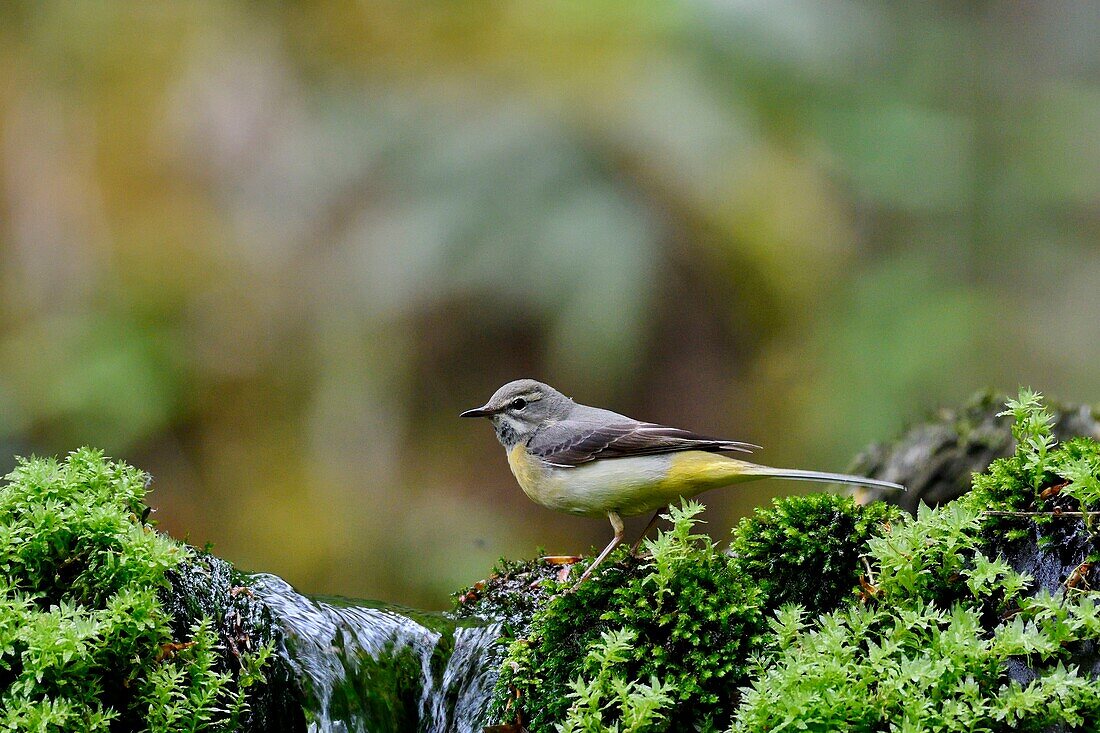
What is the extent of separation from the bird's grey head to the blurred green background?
4107mm

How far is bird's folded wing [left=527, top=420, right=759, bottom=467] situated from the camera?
445 cm

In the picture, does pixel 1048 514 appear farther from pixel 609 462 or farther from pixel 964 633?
pixel 609 462

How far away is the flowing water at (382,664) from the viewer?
375cm

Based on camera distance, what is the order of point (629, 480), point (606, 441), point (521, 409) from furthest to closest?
point (521, 409) → point (606, 441) → point (629, 480)

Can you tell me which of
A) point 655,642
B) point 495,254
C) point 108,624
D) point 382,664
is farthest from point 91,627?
point 495,254

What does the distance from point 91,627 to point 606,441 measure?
7.49 ft

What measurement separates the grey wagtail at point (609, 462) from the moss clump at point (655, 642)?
2.44 ft

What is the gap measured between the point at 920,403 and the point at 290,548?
5.34m

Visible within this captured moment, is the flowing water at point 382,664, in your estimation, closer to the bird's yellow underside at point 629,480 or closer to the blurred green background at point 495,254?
the bird's yellow underside at point 629,480

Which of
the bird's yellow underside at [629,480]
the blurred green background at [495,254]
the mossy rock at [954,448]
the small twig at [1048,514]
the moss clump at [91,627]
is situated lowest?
the moss clump at [91,627]

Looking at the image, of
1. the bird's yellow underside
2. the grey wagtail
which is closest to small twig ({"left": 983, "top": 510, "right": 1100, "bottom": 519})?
the grey wagtail

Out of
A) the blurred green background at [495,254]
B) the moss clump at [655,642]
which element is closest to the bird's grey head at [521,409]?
the moss clump at [655,642]

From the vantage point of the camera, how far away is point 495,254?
957 centimetres

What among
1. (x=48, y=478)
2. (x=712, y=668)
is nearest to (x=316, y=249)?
(x=48, y=478)
